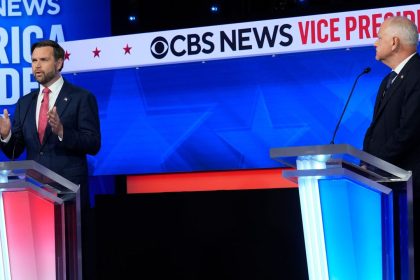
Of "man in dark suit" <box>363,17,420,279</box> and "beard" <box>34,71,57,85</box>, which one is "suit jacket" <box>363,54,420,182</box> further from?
"beard" <box>34,71,57,85</box>

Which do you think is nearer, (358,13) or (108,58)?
(358,13)

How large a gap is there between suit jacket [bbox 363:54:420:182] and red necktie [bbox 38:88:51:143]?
163 cm

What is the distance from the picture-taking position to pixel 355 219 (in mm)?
2625

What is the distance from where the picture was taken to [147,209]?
4441mm

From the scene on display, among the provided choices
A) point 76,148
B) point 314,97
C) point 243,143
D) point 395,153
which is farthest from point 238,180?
point 395,153

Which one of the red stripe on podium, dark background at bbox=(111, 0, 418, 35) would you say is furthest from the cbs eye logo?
the red stripe on podium

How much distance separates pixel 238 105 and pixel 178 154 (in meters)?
0.53

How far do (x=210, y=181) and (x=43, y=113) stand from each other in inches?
63.0

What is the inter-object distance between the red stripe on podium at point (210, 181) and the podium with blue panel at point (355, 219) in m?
2.47

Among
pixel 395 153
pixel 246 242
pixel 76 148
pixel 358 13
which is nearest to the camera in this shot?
pixel 395 153

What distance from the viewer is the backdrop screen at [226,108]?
198 inches

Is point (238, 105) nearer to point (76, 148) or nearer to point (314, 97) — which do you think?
point (314, 97)

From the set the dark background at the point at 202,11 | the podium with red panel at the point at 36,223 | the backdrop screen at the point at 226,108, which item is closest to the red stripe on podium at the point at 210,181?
the backdrop screen at the point at 226,108

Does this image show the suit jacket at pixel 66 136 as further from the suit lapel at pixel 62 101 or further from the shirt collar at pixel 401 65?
the shirt collar at pixel 401 65
